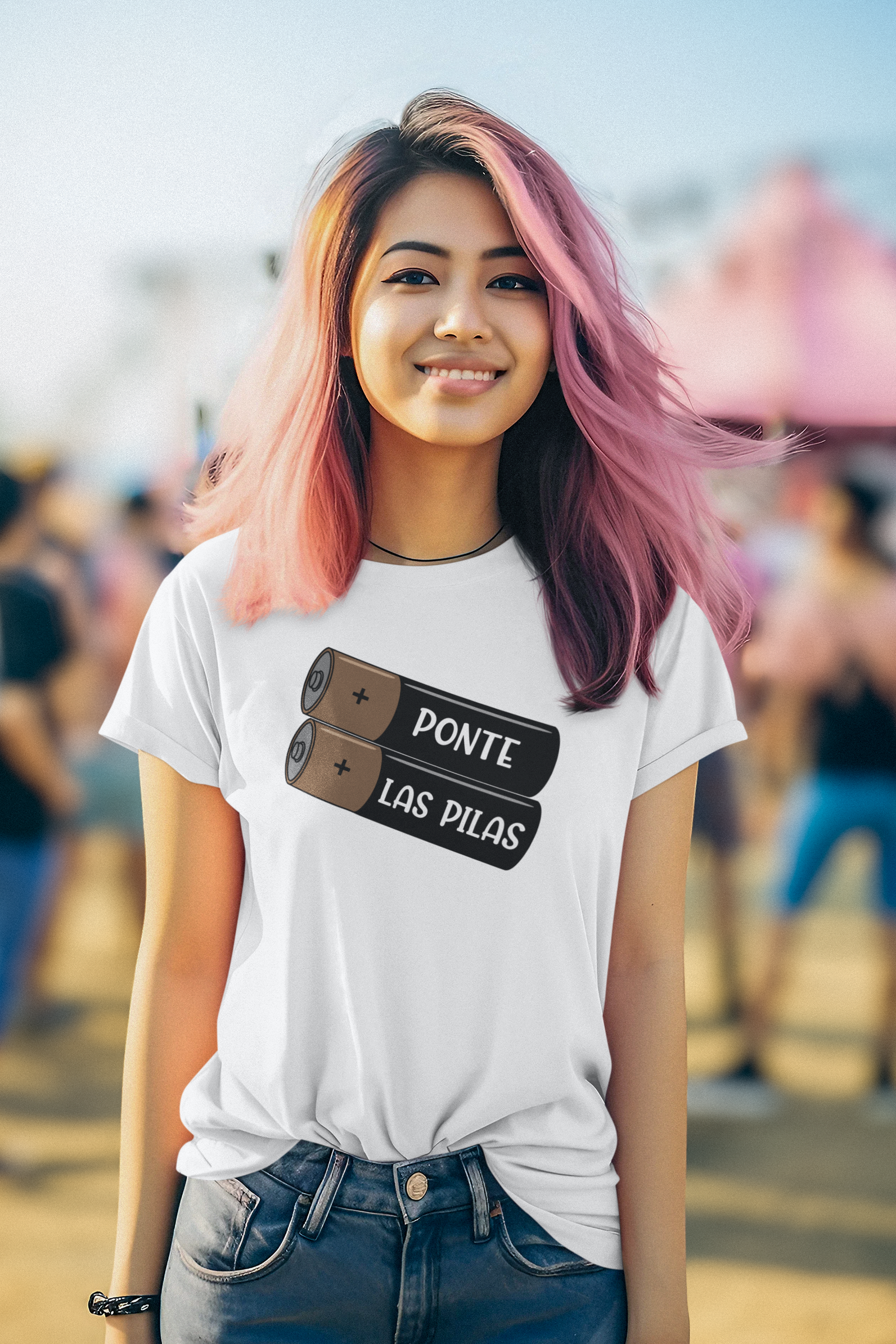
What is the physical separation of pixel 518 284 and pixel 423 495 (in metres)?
0.20

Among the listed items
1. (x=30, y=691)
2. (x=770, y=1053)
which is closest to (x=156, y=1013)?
(x=30, y=691)

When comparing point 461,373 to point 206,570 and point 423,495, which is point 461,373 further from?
point 206,570

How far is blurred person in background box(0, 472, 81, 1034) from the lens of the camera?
9.57 ft

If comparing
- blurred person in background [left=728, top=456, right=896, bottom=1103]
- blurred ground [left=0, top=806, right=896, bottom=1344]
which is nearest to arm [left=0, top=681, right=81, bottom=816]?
blurred ground [left=0, top=806, right=896, bottom=1344]

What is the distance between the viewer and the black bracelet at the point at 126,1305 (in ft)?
3.14

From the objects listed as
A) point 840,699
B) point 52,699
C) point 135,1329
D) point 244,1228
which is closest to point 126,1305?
point 135,1329

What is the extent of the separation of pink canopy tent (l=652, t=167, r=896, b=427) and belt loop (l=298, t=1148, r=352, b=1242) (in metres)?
2.98

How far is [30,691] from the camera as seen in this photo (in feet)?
10.1

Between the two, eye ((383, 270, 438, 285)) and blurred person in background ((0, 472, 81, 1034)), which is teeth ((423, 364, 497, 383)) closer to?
eye ((383, 270, 438, 285))

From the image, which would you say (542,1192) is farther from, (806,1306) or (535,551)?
(806,1306)

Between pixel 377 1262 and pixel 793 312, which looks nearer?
pixel 377 1262

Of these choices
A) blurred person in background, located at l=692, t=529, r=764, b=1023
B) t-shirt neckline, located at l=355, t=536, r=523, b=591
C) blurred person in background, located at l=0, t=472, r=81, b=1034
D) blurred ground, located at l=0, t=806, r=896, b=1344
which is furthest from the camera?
blurred person in background, located at l=692, t=529, r=764, b=1023

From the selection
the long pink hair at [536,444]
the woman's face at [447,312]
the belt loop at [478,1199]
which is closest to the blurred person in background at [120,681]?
the long pink hair at [536,444]

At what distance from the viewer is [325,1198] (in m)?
0.87
